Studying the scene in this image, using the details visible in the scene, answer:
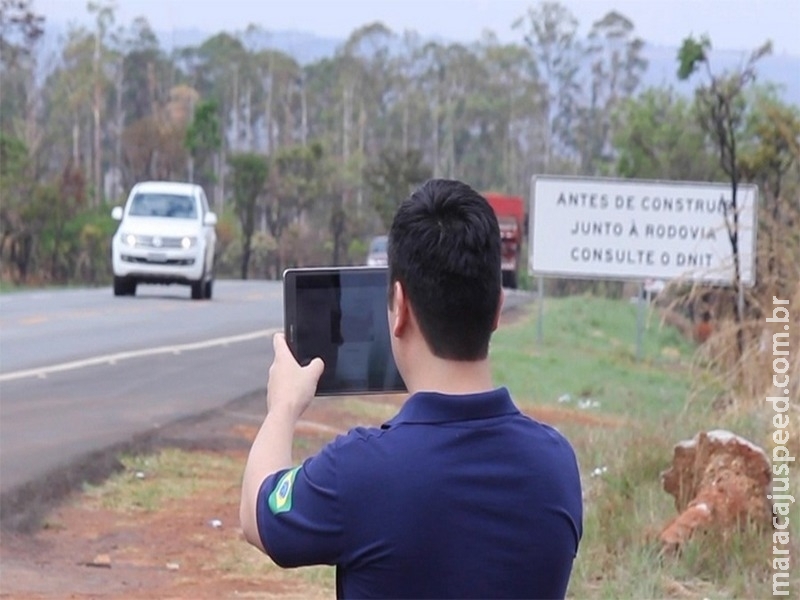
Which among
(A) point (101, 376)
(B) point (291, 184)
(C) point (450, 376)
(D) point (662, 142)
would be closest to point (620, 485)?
(C) point (450, 376)

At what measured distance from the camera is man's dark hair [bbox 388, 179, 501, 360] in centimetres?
272

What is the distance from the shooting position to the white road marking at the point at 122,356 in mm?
14289

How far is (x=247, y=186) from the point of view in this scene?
59.1m

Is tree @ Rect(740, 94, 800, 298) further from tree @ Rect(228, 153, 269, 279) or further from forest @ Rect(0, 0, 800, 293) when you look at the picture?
tree @ Rect(228, 153, 269, 279)

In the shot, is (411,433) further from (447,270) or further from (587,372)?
(587,372)

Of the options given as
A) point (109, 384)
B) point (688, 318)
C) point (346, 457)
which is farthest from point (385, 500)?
point (688, 318)

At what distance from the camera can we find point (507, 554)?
2689 millimetres

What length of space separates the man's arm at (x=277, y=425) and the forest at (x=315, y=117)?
44496 mm

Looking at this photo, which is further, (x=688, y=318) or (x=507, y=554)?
(x=688, y=318)

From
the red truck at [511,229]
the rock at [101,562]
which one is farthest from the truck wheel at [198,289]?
the rock at [101,562]

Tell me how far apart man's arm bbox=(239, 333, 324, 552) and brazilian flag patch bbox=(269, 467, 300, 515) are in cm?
6

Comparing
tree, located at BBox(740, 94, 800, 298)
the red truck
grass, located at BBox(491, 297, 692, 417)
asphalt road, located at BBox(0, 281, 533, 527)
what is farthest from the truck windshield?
the red truck

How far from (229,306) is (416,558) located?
23386mm

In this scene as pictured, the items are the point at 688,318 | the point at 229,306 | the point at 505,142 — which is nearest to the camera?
the point at 688,318
